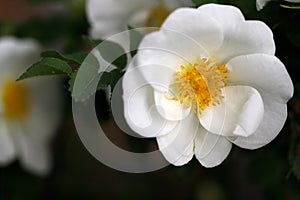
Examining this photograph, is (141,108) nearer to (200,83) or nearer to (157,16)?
(200,83)

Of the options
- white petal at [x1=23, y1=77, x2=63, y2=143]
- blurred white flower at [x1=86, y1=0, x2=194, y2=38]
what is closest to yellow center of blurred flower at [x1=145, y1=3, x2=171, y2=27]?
blurred white flower at [x1=86, y1=0, x2=194, y2=38]

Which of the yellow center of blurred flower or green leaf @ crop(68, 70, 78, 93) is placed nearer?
green leaf @ crop(68, 70, 78, 93)

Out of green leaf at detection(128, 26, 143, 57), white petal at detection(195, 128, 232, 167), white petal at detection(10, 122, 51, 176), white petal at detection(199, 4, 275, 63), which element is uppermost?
white petal at detection(199, 4, 275, 63)

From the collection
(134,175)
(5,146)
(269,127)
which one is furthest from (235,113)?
(134,175)

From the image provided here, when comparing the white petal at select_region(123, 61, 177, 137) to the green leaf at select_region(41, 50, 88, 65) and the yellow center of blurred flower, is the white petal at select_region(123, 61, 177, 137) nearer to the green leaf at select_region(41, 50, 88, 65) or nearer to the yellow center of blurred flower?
the green leaf at select_region(41, 50, 88, 65)

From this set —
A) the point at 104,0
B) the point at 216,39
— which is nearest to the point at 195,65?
the point at 216,39

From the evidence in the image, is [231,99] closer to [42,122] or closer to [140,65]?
[140,65]

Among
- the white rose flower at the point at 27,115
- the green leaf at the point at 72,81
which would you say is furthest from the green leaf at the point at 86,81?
the white rose flower at the point at 27,115
